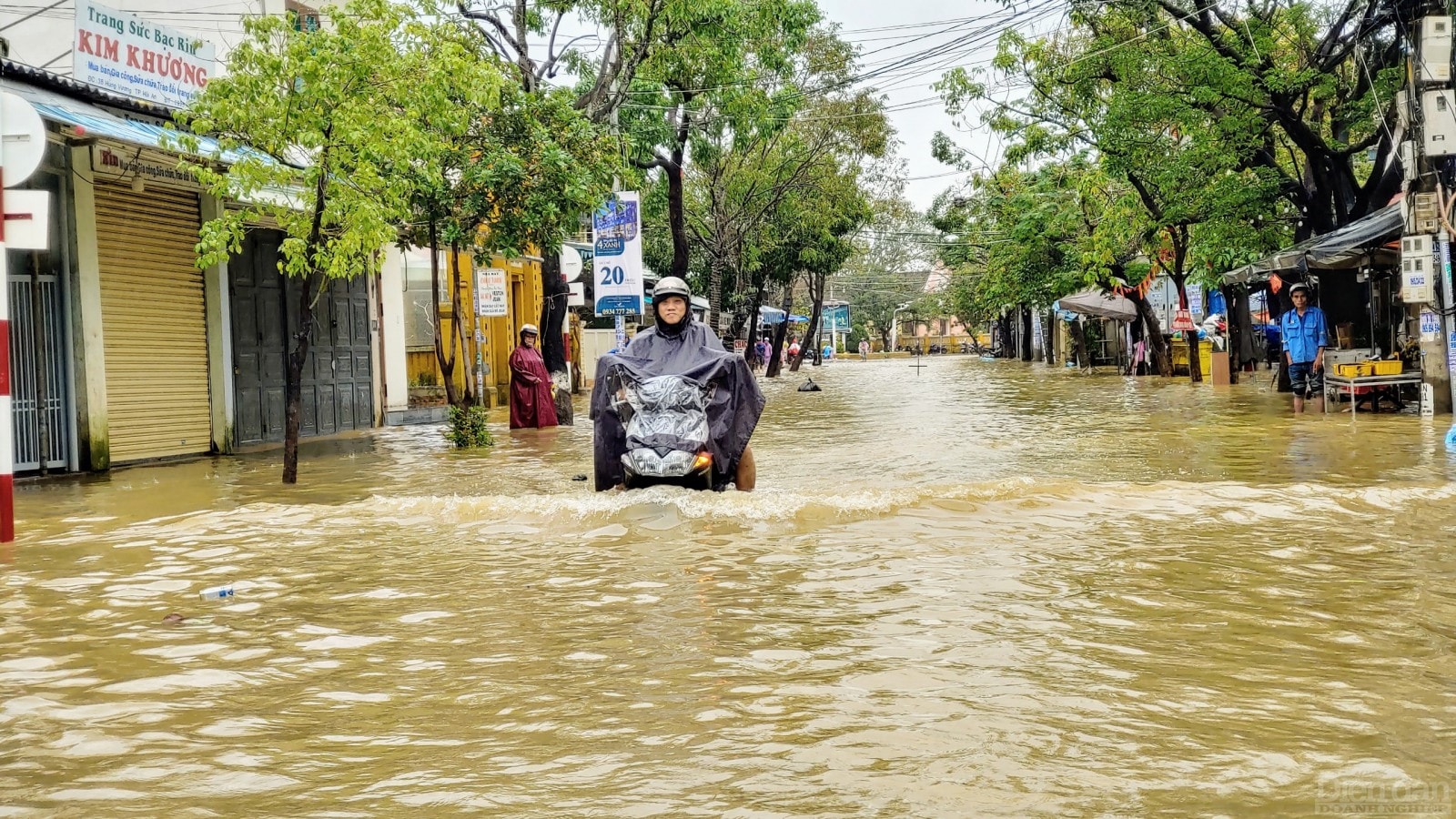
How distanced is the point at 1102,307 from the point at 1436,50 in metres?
26.4

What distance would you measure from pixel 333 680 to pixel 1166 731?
2.95 m

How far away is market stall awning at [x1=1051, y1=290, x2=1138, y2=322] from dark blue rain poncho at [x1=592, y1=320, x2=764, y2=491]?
31783mm

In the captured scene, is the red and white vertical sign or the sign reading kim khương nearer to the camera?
the red and white vertical sign

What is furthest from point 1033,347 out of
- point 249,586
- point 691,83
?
point 249,586

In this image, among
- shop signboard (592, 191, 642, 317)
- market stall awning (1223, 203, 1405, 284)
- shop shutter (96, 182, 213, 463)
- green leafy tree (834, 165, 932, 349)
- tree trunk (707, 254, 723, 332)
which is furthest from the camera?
green leafy tree (834, 165, 932, 349)

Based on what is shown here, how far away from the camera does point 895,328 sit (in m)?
127

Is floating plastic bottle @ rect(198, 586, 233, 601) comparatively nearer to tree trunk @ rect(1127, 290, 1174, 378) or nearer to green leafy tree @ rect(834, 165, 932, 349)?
tree trunk @ rect(1127, 290, 1174, 378)

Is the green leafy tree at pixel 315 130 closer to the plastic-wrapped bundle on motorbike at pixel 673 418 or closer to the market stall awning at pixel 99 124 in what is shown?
the market stall awning at pixel 99 124

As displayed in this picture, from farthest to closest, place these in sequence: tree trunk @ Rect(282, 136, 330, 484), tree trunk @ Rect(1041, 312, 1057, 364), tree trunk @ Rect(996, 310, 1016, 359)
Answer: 1. tree trunk @ Rect(996, 310, 1016, 359)
2. tree trunk @ Rect(1041, 312, 1057, 364)
3. tree trunk @ Rect(282, 136, 330, 484)

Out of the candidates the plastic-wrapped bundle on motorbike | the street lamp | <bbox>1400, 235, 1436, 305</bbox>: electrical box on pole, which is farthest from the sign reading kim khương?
the street lamp

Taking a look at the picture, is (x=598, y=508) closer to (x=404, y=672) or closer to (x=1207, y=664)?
(x=404, y=672)

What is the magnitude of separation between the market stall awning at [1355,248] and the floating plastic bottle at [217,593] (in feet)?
47.7

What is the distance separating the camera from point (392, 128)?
12.0m

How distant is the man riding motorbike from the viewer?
A: 927cm
